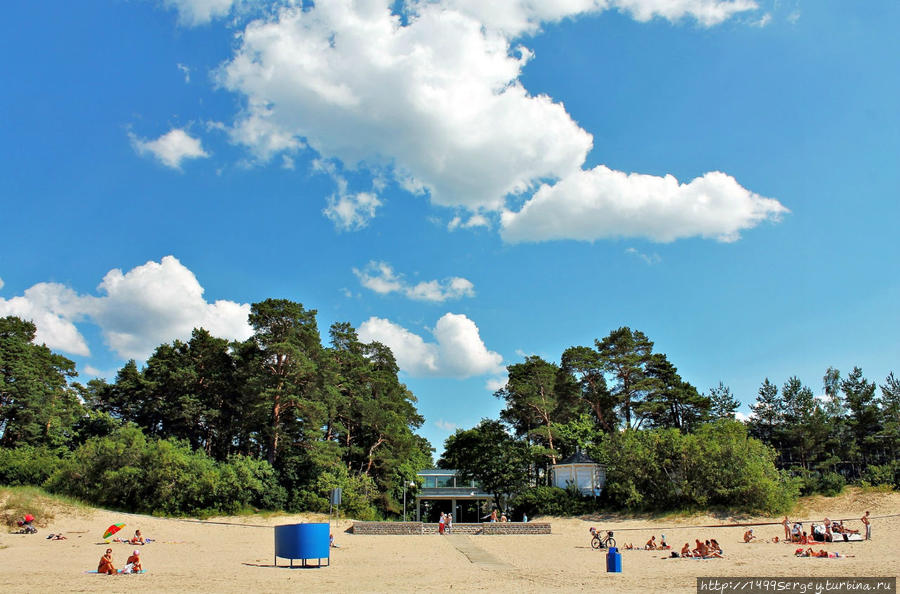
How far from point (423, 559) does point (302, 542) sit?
6.19 metres

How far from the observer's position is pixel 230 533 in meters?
31.9

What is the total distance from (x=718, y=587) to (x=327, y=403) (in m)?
34.3

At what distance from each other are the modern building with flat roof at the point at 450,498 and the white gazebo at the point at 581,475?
16863 mm

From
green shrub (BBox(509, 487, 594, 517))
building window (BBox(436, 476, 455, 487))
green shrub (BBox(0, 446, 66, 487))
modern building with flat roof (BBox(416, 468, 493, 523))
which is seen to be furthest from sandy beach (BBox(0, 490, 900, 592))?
building window (BBox(436, 476, 455, 487))

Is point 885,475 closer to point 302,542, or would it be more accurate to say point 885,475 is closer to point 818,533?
point 818,533

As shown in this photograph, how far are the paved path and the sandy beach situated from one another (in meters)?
0.08

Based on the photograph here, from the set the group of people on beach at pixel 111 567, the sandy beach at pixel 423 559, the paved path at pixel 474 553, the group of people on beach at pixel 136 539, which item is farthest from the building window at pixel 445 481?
the group of people on beach at pixel 111 567

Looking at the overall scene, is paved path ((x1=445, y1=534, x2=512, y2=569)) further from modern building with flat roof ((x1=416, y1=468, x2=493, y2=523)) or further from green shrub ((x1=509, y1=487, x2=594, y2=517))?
modern building with flat roof ((x1=416, y1=468, x2=493, y2=523))

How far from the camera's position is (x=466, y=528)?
116ft

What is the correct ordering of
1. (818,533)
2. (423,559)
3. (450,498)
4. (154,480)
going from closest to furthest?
(423,559) → (818,533) → (154,480) → (450,498)

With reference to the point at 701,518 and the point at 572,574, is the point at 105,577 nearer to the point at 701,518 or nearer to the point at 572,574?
the point at 572,574

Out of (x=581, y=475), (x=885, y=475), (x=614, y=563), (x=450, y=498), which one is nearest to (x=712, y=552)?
(x=614, y=563)

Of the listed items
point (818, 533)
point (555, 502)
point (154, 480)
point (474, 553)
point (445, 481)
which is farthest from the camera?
point (445, 481)

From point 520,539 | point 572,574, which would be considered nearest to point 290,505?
point 520,539
